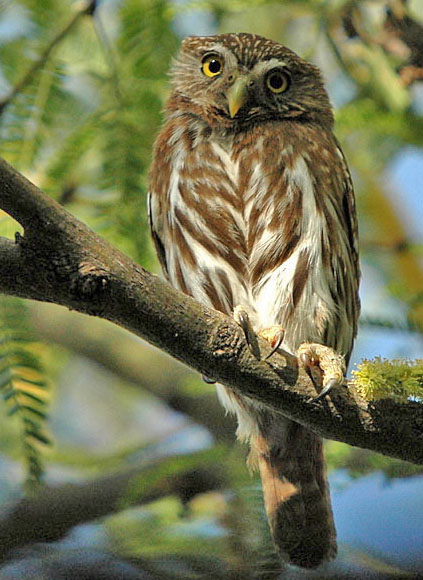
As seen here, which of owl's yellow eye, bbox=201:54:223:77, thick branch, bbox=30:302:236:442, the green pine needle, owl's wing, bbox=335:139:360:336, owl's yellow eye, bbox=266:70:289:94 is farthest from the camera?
thick branch, bbox=30:302:236:442

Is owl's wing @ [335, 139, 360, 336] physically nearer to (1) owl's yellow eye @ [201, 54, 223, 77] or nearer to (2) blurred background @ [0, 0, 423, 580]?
(2) blurred background @ [0, 0, 423, 580]

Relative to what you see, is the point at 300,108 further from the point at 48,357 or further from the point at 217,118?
the point at 48,357

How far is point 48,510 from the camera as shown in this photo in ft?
12.5

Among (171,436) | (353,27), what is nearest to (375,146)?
(353,27)

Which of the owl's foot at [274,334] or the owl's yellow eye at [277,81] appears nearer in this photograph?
the owl's foot at [274,334]

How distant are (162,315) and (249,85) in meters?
1.85

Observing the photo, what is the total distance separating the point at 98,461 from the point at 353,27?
8.58 feet

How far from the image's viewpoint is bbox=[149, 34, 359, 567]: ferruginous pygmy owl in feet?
11.5

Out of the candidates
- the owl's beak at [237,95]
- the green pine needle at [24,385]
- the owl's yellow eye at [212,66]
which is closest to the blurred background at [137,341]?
the green pine needle at [24,385]

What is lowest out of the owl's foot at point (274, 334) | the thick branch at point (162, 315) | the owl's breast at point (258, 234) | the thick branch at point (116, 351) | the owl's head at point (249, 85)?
the thick branch at point (162, 315)

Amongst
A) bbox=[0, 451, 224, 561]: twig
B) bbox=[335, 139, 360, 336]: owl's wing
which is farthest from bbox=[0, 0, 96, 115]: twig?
bbox=[0, 451, 224, 561]: twig

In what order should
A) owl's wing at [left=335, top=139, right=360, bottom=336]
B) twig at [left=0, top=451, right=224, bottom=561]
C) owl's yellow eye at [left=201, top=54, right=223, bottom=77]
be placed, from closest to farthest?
1. twig at [left=0, top=451, right=224, bottom=561]
2. owl's wing at [left=335, top=139, right=360, bottom=336]
3. owl's yellow eye at [left=201, top=54, right=223, bottom=77]

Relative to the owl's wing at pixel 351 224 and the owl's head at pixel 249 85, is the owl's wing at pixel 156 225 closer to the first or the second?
the owl's head at pixel 249 85

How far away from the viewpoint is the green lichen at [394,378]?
2549 millimetres
